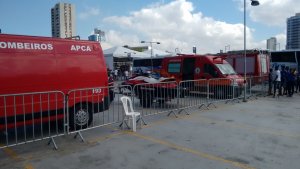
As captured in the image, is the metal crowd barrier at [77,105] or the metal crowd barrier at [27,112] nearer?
the metal crowd barrier at [27,112]

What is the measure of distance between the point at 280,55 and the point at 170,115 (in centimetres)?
1843

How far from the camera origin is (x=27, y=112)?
21.9 feet

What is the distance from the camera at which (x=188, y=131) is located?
7711 mm

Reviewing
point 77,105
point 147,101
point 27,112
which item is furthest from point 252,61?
point 27,112

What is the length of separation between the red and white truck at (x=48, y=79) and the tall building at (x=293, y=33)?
4951 cm

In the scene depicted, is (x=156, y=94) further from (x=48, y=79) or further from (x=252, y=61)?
(x=252, y=61)

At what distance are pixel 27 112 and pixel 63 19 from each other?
453 inches

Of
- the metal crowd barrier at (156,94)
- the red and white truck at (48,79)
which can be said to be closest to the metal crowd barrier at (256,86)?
the metal crowd barrier at (156,94)

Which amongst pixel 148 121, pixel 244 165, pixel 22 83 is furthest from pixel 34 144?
pixel 244 165

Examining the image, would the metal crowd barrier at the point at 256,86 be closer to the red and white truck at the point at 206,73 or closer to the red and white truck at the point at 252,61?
the red and white truck at the point at 206,73

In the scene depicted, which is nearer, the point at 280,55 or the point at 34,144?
the point at 34,144

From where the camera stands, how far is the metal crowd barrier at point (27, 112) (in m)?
6.27

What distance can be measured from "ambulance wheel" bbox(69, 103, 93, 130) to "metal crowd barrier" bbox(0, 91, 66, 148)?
12.5 inches

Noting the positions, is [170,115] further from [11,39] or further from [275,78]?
[275,78]
